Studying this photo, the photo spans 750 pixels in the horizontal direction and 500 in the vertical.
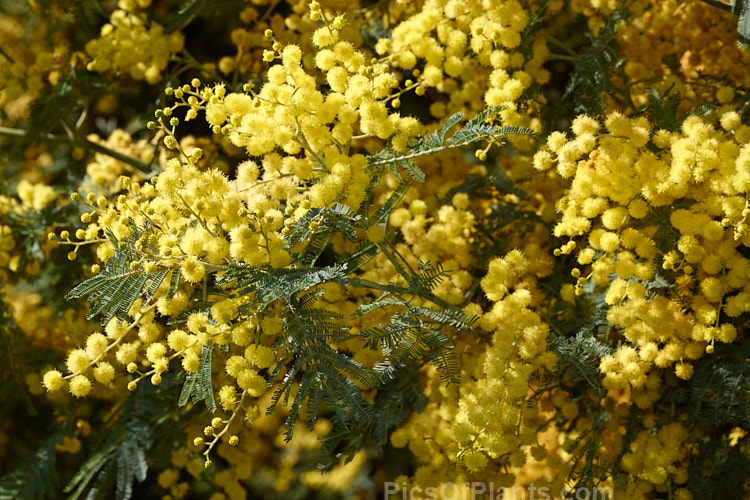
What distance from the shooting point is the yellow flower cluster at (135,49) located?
2209 millimetres

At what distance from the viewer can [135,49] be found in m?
2.21

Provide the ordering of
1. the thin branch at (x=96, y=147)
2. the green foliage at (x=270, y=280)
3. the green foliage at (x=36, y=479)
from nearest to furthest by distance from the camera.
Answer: the green foliage at (x=270, y=280)
the green foliage at (x=36, y=479)
the thin branch at (x=96, y=147)

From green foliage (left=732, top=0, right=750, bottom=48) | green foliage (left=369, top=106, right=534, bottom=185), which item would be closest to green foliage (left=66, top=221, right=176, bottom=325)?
green foliage (left=369, top=106, right=534, bottom=185)

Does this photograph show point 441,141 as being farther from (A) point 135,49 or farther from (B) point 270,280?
(A) point 135,49

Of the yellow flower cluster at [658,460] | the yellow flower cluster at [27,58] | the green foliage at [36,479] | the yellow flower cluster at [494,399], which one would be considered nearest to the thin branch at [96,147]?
A: the yellow flower cluster at [27,58]

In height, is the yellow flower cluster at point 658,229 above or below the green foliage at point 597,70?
below

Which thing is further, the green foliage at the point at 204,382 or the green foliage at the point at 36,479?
the green foliage at the point at 36,479

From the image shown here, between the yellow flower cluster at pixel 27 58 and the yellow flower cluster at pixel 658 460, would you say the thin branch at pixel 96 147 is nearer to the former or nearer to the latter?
the yellow flower cluster at pixel 27 58

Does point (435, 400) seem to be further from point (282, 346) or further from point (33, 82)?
point (33, 82)

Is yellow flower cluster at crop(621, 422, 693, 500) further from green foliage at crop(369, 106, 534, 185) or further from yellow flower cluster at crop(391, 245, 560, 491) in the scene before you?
green foliage at crop(369, 106, 534, 185)

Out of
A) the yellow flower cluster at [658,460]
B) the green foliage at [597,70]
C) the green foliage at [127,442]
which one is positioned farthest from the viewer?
the green foliage at [127,442]

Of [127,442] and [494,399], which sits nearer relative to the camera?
[494,399]

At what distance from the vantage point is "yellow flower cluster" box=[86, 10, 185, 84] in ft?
7.25

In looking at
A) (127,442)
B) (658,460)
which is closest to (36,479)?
(127,442)
